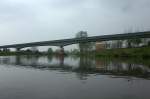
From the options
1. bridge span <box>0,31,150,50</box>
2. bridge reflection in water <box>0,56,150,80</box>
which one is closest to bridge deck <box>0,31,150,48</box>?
bridge span <box>0,31,150,50</box>

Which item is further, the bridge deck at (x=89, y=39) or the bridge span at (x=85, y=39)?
the bridge span at (x=85, y=39)

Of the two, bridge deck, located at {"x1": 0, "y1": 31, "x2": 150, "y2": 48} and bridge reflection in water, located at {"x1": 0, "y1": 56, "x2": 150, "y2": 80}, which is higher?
bridge deck, located at {"x1": 0, "y1": 31, "x2": 150, "y2": 48}

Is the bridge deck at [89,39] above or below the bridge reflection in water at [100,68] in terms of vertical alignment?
above

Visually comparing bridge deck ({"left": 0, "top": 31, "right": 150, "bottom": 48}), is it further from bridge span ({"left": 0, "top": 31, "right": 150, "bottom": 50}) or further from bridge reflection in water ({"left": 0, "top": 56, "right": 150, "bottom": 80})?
bridge reflection in water ({"left": 0, "top": 56, "right": 150, "bottom": 80})

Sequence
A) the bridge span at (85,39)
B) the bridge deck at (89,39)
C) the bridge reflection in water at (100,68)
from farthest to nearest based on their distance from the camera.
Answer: the bridge span at (85,39), the bridge deck at (89,39), the bridge reflection in water at (100,68)

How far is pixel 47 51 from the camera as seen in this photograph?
151 meters

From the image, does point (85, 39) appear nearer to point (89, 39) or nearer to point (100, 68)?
point (89, 39)

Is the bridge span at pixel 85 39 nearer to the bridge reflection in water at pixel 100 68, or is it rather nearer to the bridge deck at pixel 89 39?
the bridge deck at pixel 89 39

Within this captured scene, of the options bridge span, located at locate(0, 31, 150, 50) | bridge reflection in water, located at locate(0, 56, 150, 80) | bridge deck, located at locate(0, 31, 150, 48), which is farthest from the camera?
bridge span, located at locate(0, 31, 150, 50)

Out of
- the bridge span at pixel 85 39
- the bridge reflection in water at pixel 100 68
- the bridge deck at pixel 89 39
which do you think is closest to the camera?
the bridge reflection in water at pixel 100 68

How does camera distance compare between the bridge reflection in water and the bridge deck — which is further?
the bridge deck

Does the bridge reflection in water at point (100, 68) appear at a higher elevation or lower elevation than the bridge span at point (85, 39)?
lower

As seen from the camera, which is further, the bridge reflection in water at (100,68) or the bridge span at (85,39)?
the bridge span at (85,39)

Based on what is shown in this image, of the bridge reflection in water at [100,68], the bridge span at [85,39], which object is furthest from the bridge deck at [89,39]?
the bridge reflection in water at [100,68]
